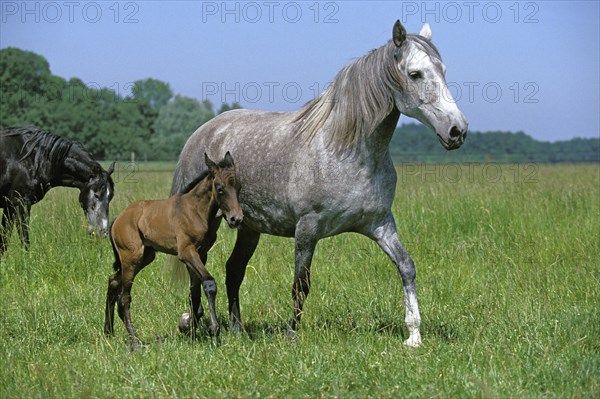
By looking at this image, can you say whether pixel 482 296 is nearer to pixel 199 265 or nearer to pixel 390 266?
pixel 390 266

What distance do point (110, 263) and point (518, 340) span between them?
446 cm

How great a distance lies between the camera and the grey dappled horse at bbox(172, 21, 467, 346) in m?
4.95

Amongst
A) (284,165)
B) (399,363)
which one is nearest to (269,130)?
(284,165)

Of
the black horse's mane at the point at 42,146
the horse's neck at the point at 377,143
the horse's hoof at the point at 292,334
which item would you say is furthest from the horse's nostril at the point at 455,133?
the black horse's mane at the point at 42,146

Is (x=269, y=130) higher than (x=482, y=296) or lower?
higher

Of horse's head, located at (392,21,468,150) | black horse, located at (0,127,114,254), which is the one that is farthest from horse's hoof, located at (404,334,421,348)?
black horse, located at (0,127,114,254)

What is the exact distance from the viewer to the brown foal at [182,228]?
4734 mm

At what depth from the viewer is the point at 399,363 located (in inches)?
174

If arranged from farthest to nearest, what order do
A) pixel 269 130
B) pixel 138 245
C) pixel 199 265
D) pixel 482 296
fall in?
pixel 482 296 < pixel 269 130 < pixel 138 245 < pixel 199 265

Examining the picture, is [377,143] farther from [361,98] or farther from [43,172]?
[43,172]

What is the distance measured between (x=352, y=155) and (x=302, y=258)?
79 cm

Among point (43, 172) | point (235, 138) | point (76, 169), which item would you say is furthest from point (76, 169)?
point (235, 138)

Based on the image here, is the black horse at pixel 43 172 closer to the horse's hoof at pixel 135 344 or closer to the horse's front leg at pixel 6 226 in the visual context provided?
the horse's front leg at pixel 6 226

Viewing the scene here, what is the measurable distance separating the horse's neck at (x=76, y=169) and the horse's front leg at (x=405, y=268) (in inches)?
189
